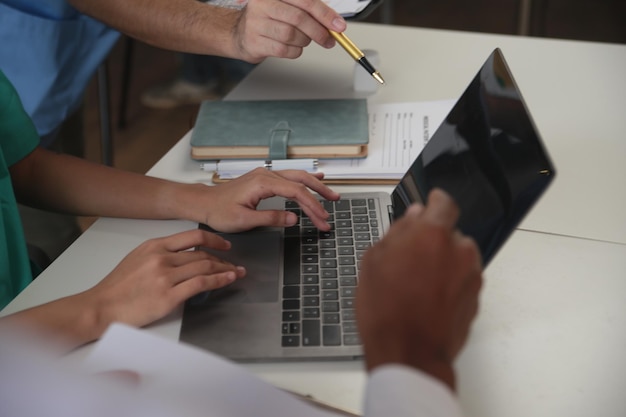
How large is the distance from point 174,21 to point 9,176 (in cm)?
44

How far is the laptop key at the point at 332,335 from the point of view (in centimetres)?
80

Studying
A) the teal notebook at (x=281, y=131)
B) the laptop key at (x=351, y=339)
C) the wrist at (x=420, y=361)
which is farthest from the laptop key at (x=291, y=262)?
the wrist at (x=420, y=361)

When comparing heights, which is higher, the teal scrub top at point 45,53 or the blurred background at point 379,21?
the teal scrub top at point 45,53

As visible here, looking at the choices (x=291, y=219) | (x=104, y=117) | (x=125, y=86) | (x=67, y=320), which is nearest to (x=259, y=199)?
(x=291, y=219)

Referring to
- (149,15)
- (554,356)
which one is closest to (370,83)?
(149,15)

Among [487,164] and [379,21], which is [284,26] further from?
[379,21]

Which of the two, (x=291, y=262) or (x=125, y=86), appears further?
(x=125, y=86)

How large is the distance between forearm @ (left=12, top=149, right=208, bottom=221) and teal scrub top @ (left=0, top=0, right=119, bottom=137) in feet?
1.27

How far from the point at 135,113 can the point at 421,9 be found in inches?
55.1

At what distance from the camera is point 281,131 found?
117 cm

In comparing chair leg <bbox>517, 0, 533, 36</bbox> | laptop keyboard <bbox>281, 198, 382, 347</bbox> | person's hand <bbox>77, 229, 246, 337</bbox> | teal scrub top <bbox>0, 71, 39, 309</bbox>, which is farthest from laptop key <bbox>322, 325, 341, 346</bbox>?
chair leg <bbox>517, 0, 533, 36</bbox>

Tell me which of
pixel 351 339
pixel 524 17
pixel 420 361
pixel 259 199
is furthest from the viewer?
pixel 524 17

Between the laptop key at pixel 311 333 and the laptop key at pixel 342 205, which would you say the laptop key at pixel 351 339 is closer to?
the laptop key at pixel 311 333

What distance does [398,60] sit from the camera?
57.5 inches
